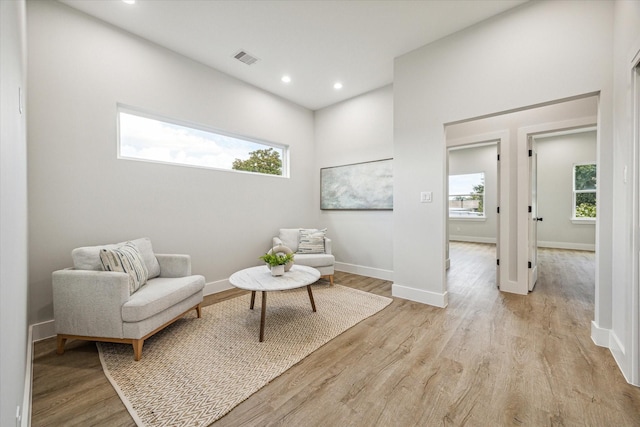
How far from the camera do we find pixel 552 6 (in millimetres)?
2246

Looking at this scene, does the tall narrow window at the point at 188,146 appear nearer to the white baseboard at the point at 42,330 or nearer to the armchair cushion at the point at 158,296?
the armchair cushion at the point at 158,296

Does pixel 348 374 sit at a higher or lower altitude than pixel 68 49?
lower

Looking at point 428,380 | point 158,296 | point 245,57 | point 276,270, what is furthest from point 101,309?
point 245,57

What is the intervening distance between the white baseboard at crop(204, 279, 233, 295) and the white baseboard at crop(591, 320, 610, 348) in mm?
3916

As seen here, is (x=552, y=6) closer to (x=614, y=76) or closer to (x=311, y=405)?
(x=614, y=76)

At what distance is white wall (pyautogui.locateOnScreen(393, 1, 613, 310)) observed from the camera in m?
2.06

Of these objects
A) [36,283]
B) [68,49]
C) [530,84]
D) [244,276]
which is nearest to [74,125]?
[68,49]

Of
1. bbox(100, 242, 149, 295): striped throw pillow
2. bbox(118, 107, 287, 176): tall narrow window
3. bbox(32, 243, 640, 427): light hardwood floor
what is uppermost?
bbox(118, 107, 287, 176): tall narrow window

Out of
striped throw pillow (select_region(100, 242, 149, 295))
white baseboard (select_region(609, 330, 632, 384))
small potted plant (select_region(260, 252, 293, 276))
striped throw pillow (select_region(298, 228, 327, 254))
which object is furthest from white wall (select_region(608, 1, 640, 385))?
striped throw pillow (select_region(100, 242, 149, 295))

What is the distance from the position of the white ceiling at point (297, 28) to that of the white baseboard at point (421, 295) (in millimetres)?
2957

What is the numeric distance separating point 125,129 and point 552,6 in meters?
4.40

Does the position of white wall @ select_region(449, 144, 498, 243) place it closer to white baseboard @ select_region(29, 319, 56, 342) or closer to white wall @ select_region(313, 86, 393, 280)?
white wall @ select_region(313, 86, 393, 280)

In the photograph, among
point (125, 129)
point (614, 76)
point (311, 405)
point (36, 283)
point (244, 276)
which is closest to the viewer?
point (311, 405)

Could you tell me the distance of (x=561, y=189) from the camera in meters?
6.65
